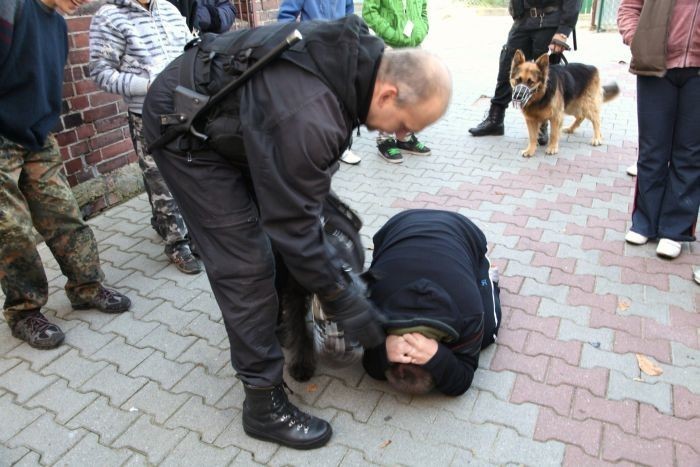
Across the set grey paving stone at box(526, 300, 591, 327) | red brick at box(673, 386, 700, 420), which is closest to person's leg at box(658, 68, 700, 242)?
grey paving stone at box(526, 300, 591, 327)

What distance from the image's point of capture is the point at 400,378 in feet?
7.42

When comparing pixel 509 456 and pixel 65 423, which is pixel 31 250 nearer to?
pixel 65 423

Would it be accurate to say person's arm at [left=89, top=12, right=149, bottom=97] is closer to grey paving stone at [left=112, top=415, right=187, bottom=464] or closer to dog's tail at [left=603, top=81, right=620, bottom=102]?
grey paving stone at [left=112, top=415, right=187, bottom=464]

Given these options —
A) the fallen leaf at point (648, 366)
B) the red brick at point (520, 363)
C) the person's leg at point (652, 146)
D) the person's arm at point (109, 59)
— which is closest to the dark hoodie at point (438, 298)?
the red brick at point (520, 363)

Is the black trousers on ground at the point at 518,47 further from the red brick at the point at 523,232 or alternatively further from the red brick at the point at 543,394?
the red brick at the point at 543,394

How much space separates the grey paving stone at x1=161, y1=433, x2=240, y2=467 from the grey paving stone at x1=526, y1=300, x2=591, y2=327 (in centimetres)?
173

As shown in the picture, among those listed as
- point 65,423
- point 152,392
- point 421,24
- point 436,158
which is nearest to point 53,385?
point 65,423

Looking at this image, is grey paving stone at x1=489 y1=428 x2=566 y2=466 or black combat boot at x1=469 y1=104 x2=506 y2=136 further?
black combat boot at x1=469 y1=104 x2=506 y2=136

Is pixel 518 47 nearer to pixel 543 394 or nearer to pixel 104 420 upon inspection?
pixel 543 394

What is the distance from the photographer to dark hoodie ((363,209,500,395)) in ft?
7.19

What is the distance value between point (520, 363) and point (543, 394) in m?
0.21

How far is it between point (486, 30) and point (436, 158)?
7959mm

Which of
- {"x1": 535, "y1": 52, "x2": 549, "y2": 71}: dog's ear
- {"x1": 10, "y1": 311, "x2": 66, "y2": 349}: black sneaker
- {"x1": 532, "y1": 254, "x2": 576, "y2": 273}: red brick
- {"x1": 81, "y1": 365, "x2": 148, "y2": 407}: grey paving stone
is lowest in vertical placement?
{"x1": 532, "y1": 254, "x2": 576, "y2": 273}: red brick

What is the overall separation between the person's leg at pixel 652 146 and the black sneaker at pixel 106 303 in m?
3.17
